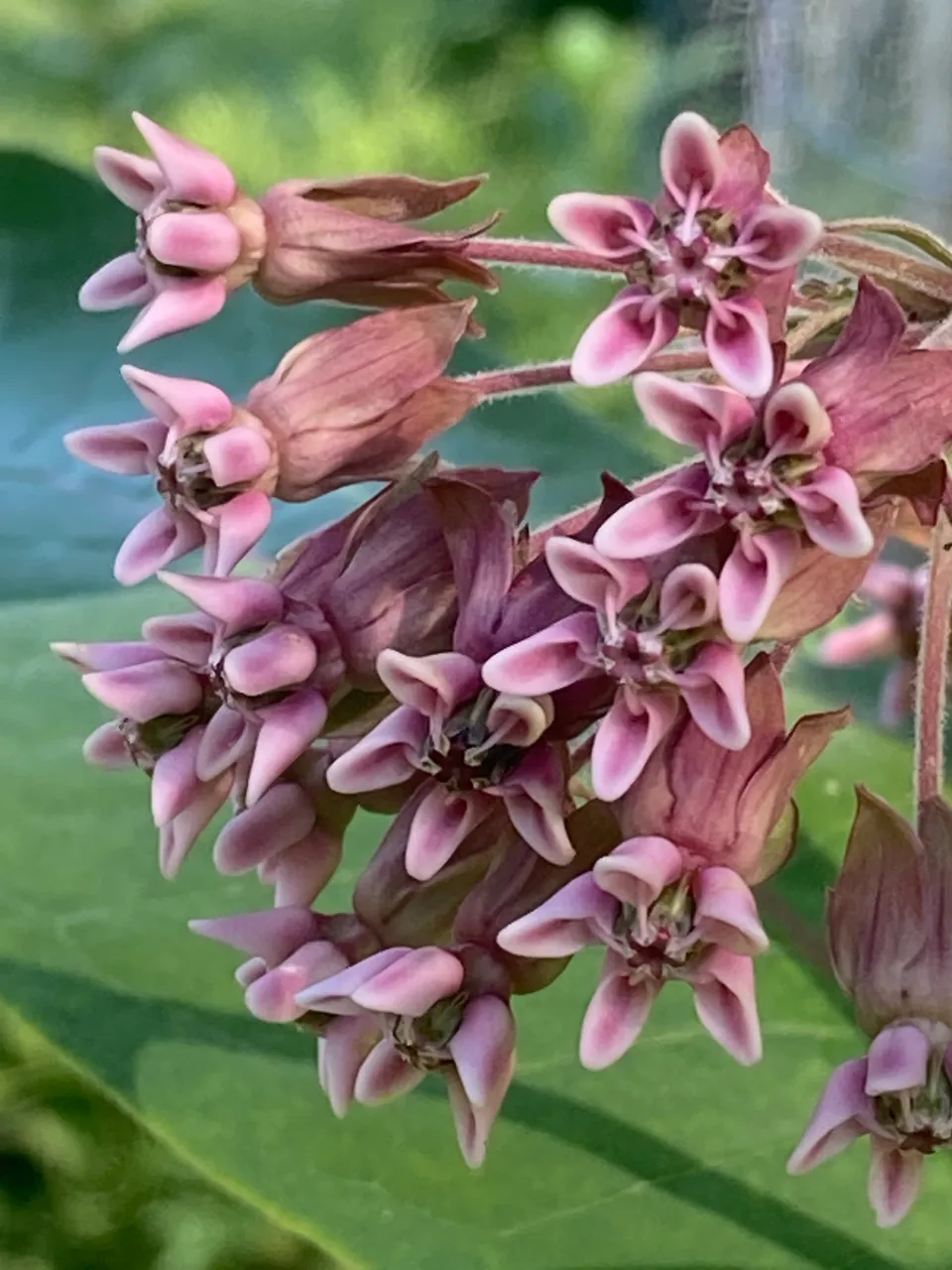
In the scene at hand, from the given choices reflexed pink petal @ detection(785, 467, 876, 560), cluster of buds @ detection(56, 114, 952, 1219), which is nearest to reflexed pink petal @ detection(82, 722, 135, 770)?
cluster of buds @ detection(56, 114, 952, 1219)

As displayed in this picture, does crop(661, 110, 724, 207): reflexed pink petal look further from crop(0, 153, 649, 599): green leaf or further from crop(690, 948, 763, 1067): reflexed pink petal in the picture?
crop(0, 153, 649, 599): green leaf

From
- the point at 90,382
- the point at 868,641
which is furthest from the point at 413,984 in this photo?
the point at 90,382

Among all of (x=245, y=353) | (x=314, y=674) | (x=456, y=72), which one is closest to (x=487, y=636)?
(x=314, y=674)

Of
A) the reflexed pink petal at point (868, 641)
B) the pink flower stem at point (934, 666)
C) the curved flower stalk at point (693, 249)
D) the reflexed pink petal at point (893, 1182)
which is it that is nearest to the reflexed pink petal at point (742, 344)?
the curved flower stalk at point (693, 249)

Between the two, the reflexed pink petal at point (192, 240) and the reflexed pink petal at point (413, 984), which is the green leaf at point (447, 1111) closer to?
the reflexed pink petal at point (413, 984)

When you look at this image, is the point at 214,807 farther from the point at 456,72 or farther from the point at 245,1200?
the point at 456,72

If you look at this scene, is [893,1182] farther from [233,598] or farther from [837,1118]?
[233,598]
